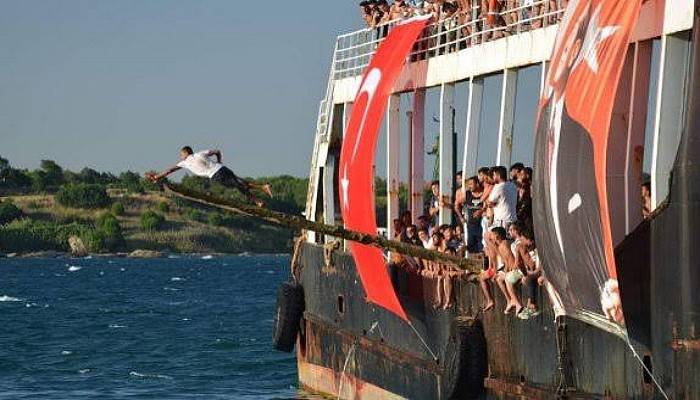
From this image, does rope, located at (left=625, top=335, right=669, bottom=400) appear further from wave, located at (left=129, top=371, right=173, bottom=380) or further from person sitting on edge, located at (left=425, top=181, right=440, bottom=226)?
wave, located at (left=129, top=371, right=173, bottom=380)

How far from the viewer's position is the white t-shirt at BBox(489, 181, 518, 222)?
1856 centimetres

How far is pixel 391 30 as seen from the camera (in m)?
25.1

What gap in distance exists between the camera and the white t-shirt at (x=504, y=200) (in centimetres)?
1856

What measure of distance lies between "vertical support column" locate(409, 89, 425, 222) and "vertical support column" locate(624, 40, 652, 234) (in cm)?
866

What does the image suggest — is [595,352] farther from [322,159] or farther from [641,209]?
[322,159]

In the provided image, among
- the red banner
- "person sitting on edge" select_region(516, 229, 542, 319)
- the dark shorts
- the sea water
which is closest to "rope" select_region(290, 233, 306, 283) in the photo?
the sea water

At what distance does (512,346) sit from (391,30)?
24.8ft

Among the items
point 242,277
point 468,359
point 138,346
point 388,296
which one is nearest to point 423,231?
point 388,296

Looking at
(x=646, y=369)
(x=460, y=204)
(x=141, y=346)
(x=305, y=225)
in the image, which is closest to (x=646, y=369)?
(x=646, y=369)

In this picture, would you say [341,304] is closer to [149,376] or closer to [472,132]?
[472,132]

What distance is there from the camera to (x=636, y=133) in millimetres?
16469

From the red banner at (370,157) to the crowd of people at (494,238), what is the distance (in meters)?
0.46

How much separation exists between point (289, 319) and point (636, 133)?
42.2 feet

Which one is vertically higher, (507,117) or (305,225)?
(507,117)
